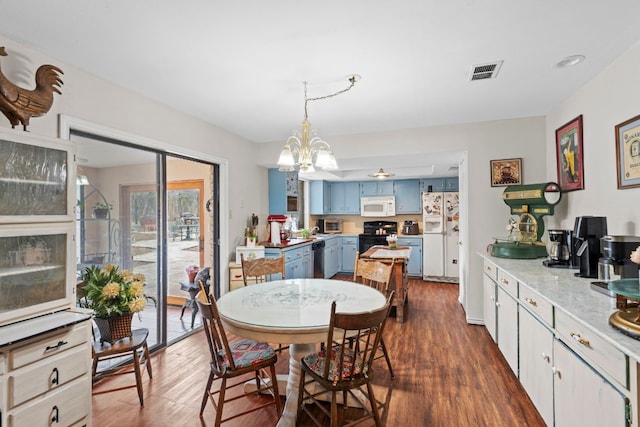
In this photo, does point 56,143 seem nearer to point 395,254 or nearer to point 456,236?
point 395,254

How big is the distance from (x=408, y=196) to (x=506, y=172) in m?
3.15

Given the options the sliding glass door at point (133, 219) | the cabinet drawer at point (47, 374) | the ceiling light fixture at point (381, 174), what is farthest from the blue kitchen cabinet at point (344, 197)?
the cabinet drawer at point (47, 374)

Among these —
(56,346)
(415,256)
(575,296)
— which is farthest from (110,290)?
(415,256)

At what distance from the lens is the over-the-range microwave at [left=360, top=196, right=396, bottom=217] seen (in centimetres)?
675

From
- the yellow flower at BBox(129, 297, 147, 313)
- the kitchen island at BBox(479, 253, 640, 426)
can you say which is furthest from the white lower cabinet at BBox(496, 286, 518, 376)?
the yellow flower at BBox(129, 297, 147, 313)

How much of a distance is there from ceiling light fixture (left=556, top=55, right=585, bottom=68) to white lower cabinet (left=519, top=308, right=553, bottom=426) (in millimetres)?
1785

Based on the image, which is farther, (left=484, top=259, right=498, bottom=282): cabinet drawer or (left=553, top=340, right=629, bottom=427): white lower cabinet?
(left=484, top=259, right=498, bottom=282): cabinet drawer

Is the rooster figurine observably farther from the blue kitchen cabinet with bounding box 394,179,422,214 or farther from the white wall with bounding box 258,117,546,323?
the blue kitchen cabinet with bounding box 394,179,422,214

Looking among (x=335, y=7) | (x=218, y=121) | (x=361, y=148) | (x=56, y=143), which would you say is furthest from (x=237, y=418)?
(x=361, y=148)

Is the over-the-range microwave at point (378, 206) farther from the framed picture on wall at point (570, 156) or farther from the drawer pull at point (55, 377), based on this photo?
the drawer pull at point (55, 377)

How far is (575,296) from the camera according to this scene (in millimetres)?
1675

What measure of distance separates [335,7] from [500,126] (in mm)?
2810

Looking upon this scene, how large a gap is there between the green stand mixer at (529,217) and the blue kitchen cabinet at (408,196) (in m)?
3.40

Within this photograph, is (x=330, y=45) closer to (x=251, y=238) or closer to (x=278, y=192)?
(x=251, y=238)
